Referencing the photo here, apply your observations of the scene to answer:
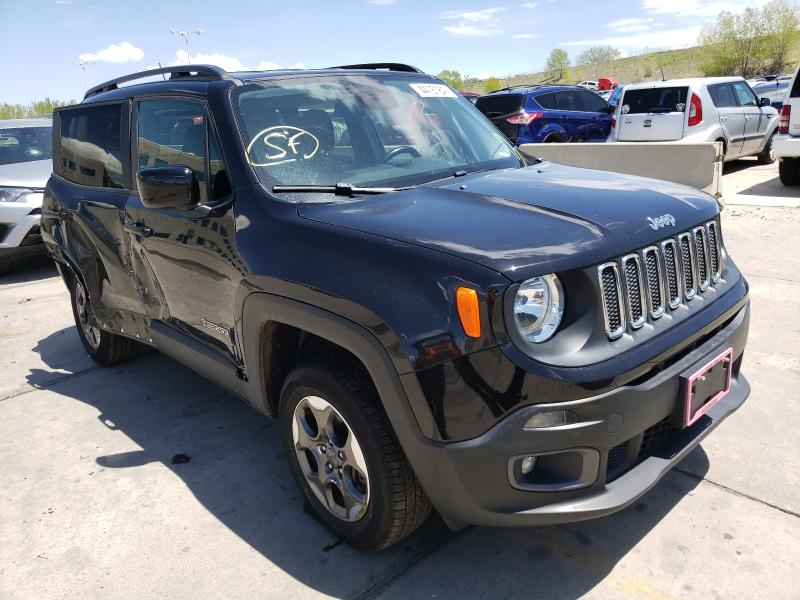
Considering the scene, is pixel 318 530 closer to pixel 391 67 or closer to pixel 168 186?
pixel 168 186

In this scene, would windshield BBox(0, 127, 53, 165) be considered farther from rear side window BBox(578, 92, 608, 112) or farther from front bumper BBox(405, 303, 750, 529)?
rear side window BBox(578, 92, 608, 112)

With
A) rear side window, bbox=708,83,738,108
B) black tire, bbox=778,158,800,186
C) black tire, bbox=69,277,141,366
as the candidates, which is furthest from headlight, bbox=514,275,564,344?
rear side window, bbox=708,83,738,108

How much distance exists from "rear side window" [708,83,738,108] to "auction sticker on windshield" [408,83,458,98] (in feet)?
28.8

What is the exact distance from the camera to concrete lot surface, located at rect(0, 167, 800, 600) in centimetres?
251

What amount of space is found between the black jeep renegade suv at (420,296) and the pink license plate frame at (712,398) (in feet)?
0.04

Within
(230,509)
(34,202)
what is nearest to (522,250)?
(230,509)

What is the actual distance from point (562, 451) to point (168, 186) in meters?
1.93

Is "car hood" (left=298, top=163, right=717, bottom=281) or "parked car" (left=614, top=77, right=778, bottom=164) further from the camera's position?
"parked car" (left=614, top=77, right=778, bottom=164)

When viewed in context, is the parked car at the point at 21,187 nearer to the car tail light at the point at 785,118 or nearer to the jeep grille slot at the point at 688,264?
the jeep grille slot at the point at 688,264

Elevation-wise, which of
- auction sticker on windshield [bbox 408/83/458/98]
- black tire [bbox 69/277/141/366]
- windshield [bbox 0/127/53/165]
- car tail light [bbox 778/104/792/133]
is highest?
auction sticker on windshield [bbox 408/83/458/98]

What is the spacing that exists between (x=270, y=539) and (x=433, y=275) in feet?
4.74

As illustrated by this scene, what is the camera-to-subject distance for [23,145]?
943 cm

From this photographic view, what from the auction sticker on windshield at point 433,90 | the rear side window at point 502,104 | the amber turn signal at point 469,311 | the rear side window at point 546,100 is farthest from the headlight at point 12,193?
the rear side window at point 546,100

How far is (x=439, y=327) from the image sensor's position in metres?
2.09
